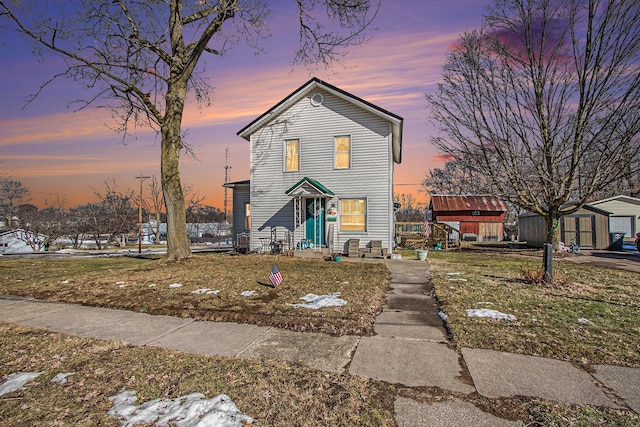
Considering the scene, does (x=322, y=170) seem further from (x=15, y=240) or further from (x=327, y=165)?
(x=15, y=240)

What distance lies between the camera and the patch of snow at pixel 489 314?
18.5 ft

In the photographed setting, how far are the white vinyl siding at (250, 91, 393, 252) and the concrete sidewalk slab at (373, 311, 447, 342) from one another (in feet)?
30.0

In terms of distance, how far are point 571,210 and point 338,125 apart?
13227 millimetres

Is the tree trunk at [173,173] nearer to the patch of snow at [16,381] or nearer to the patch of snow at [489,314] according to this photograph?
the patch of snow at [16,381]

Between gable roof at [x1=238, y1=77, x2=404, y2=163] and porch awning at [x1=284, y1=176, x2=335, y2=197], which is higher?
gable roof at [x1=238, y1=77, x2=404, y2=163]

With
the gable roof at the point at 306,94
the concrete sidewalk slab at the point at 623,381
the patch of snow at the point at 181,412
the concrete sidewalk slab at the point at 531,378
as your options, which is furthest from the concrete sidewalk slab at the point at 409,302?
the gable roof at the point at 306,94

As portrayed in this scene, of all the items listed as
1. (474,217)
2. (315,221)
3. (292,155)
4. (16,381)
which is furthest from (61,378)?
(474,217)

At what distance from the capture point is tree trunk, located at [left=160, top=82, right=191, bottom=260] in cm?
1284

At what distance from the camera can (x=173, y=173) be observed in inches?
515

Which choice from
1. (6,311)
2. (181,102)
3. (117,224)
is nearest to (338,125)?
(181,102)

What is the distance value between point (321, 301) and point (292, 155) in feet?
36.3

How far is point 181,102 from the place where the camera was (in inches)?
531

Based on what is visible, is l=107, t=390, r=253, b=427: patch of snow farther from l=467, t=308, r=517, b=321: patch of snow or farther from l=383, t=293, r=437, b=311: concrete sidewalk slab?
l=467, t=308, r=517, b=321: patch of snow

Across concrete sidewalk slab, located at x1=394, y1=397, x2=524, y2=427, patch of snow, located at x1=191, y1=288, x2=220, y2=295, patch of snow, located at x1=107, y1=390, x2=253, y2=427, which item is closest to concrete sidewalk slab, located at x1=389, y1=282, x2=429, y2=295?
patch of snow, located at x1=191, y1=288, x2=220, y2=295
